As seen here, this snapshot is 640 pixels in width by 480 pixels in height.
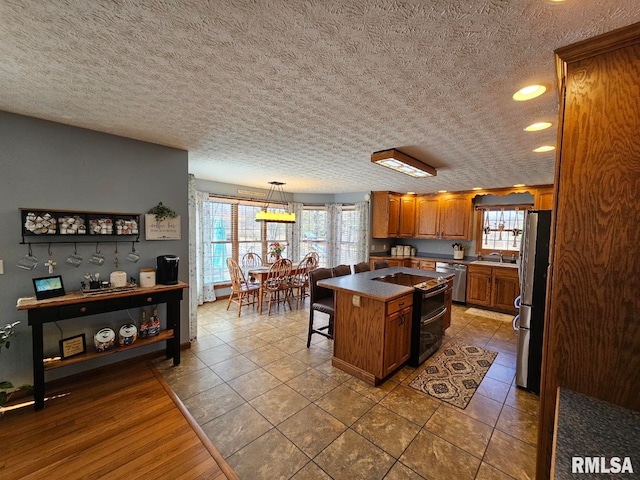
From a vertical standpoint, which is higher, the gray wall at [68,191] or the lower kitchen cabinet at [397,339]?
the gray wall at [68,191]

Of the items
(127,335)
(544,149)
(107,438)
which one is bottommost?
(107,438)

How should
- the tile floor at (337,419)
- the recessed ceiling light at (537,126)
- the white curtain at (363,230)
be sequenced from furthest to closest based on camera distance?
the white curtain at (363,230) → the recessed ceiling light at (537,126) → the tile floor at (337,419)

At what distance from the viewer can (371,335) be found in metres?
2.65

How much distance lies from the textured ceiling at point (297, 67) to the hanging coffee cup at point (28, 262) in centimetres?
118

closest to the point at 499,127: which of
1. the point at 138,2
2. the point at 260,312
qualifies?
the point at 138,2

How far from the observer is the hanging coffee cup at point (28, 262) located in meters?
2.31

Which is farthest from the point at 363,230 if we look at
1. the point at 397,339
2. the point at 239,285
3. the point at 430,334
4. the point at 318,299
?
the point at 397,339

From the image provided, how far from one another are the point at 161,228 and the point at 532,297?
3.88 m

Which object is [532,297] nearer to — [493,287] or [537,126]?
[537,126]

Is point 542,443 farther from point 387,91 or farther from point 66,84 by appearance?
point 66,84

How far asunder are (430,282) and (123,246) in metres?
3.40

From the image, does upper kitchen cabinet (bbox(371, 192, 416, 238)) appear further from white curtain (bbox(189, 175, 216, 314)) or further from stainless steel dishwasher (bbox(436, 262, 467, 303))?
white curtain (bbox(189, 175, 216, 314))

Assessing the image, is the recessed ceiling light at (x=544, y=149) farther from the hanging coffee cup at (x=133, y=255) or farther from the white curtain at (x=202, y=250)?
the white curtain at (x=202, y=250)

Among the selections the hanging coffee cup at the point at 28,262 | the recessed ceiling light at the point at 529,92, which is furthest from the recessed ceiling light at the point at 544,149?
the hanging coffee cup at the point at 28,262
